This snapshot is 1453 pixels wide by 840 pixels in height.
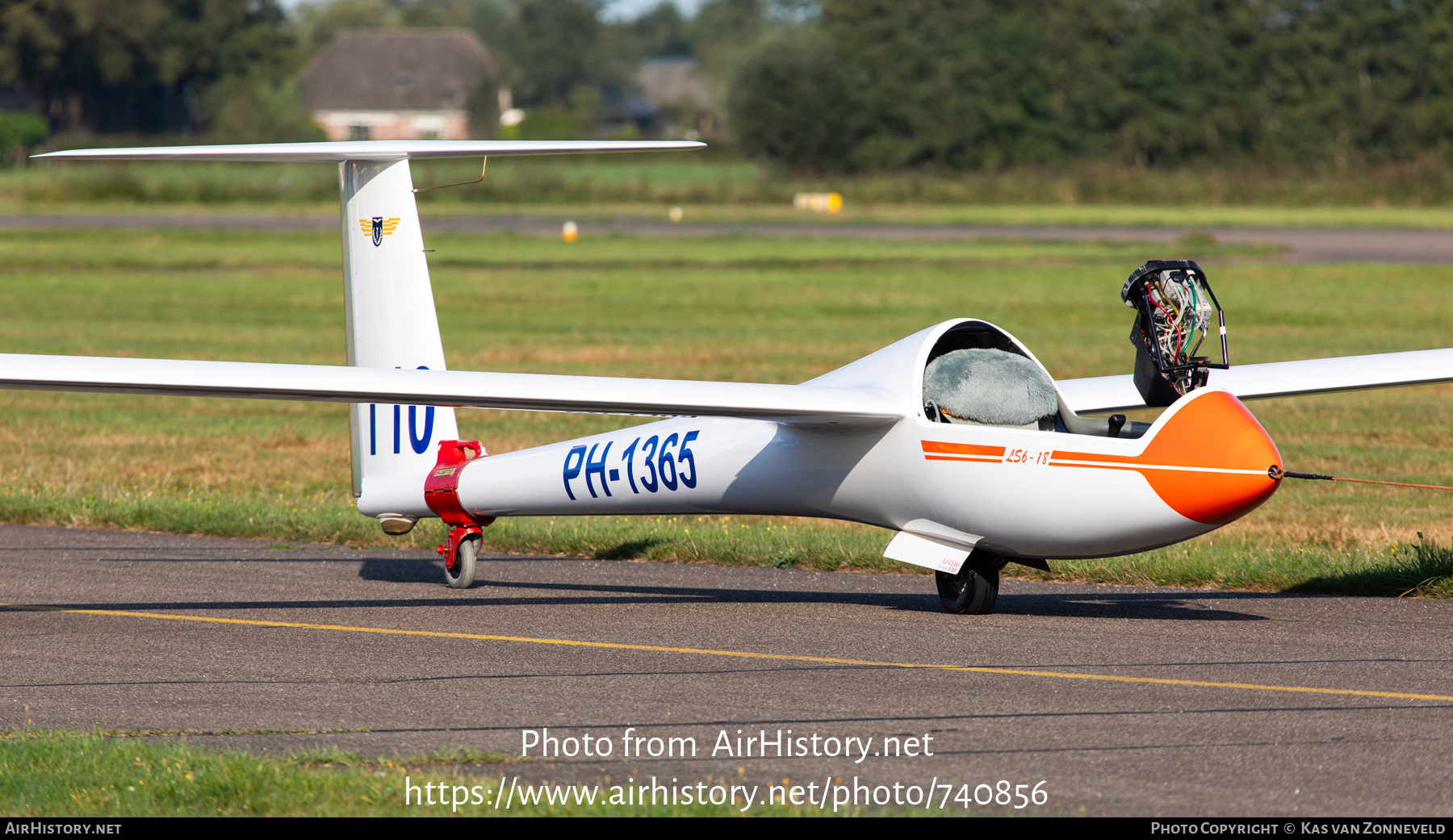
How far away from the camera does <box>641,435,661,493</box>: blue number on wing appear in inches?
368

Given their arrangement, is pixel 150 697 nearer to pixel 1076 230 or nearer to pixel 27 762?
pixel 27 762

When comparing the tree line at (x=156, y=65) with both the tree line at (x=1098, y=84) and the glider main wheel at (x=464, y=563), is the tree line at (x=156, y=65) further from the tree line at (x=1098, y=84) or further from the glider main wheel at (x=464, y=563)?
the glider main wheel at (x=464, y=563)

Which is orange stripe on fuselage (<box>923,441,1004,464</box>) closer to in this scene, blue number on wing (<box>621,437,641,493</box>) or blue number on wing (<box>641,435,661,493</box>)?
blue number on wing (<box>641,435,661,493</box>)

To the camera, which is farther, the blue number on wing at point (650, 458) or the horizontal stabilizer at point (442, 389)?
the blue number on wing at point (650, 458)

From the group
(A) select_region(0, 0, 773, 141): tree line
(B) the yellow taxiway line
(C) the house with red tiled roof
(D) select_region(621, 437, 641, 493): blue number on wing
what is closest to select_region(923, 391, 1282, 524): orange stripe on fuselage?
(B) the yellow taxiway line

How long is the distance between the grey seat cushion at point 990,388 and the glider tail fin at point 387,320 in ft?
11.4

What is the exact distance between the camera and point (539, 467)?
9758mm

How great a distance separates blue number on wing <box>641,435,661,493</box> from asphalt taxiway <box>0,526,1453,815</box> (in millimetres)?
706

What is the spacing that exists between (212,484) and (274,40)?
11759 cm

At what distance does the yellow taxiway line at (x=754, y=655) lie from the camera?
23.2ft

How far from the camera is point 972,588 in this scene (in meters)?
8.88

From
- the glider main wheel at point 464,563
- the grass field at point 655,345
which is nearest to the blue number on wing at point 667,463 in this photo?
the glider main wheel at point 464,563

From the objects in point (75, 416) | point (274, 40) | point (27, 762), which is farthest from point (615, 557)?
point (274, 40)
